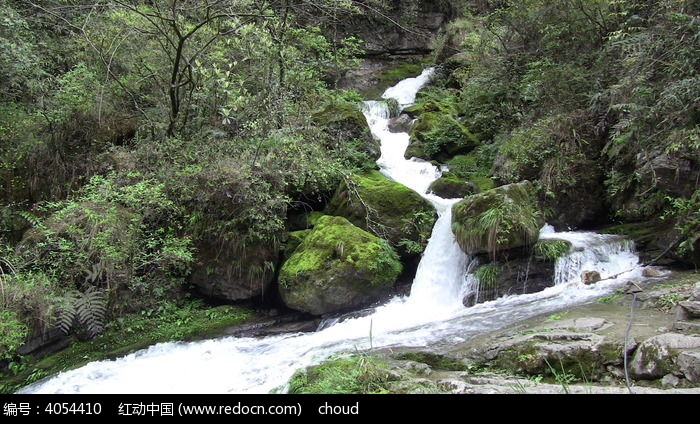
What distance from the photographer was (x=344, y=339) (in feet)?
22.5

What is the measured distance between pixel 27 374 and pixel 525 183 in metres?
9.31

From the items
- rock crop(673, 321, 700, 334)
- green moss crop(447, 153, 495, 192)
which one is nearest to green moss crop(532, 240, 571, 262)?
rock crop(673, 321, 700, 334)

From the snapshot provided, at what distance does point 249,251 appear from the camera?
8.39 m

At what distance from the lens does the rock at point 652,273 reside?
7082 mm

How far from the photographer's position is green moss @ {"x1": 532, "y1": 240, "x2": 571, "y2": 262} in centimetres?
773

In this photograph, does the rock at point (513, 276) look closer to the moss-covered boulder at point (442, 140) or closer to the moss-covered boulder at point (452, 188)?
the moss-covered boulder at point (452, 188)

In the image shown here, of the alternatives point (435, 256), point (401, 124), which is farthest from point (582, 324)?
point (401, 124)

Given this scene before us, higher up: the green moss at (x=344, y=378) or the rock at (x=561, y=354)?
the rock at (x=561, y=354)

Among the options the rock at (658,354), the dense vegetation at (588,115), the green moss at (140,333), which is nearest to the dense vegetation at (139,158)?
the green moss at (140,333)

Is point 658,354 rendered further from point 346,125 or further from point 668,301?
point 346,125

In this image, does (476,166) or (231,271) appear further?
(476,166)

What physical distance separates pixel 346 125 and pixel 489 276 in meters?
6.01

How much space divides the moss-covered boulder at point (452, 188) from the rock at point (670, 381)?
725 cm

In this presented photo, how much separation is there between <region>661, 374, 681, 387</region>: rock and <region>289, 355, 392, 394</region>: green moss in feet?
7.96
